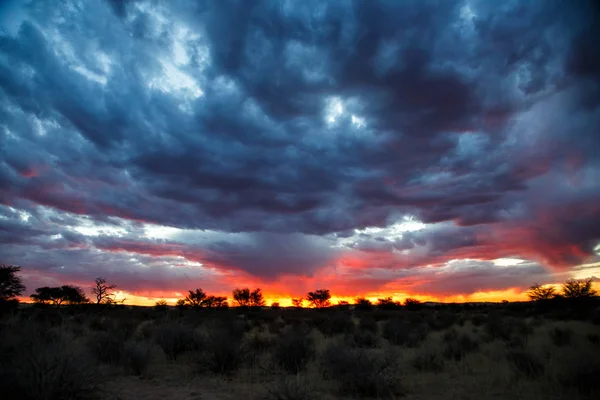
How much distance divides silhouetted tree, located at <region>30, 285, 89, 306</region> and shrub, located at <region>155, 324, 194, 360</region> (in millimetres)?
46325

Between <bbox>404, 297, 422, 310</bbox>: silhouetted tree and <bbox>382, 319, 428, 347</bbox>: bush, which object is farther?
<bbox>404, 297, 422, 310</bbox>: silhouetted tree

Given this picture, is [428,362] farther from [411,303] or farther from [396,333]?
[411,303]

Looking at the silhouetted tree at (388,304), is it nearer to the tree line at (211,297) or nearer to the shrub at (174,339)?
the tree line at (211,297)

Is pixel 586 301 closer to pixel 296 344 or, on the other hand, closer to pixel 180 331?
pixel 296 344

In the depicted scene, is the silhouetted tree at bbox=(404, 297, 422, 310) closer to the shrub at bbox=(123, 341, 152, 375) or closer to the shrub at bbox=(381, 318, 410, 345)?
the shrub at bbox=(381, 318, 410, 345)

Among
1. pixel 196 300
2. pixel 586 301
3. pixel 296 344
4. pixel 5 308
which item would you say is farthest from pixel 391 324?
pixel 196 300

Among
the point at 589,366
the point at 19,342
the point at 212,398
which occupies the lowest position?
the point at 212,398

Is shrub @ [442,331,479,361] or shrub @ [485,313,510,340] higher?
shrub @ [485,313,510,340]

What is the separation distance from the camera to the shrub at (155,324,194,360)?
12.6 m

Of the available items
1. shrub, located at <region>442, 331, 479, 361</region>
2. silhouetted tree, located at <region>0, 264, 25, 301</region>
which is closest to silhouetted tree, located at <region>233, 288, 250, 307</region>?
silhouetted tree, located at <region>0, 264, 25, 301</region>

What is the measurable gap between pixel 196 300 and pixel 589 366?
62.1 m

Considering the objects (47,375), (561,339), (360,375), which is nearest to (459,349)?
(561,339)

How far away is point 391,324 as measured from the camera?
748 inches

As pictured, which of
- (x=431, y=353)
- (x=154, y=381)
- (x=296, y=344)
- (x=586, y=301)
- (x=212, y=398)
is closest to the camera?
(x=212, y=398)
